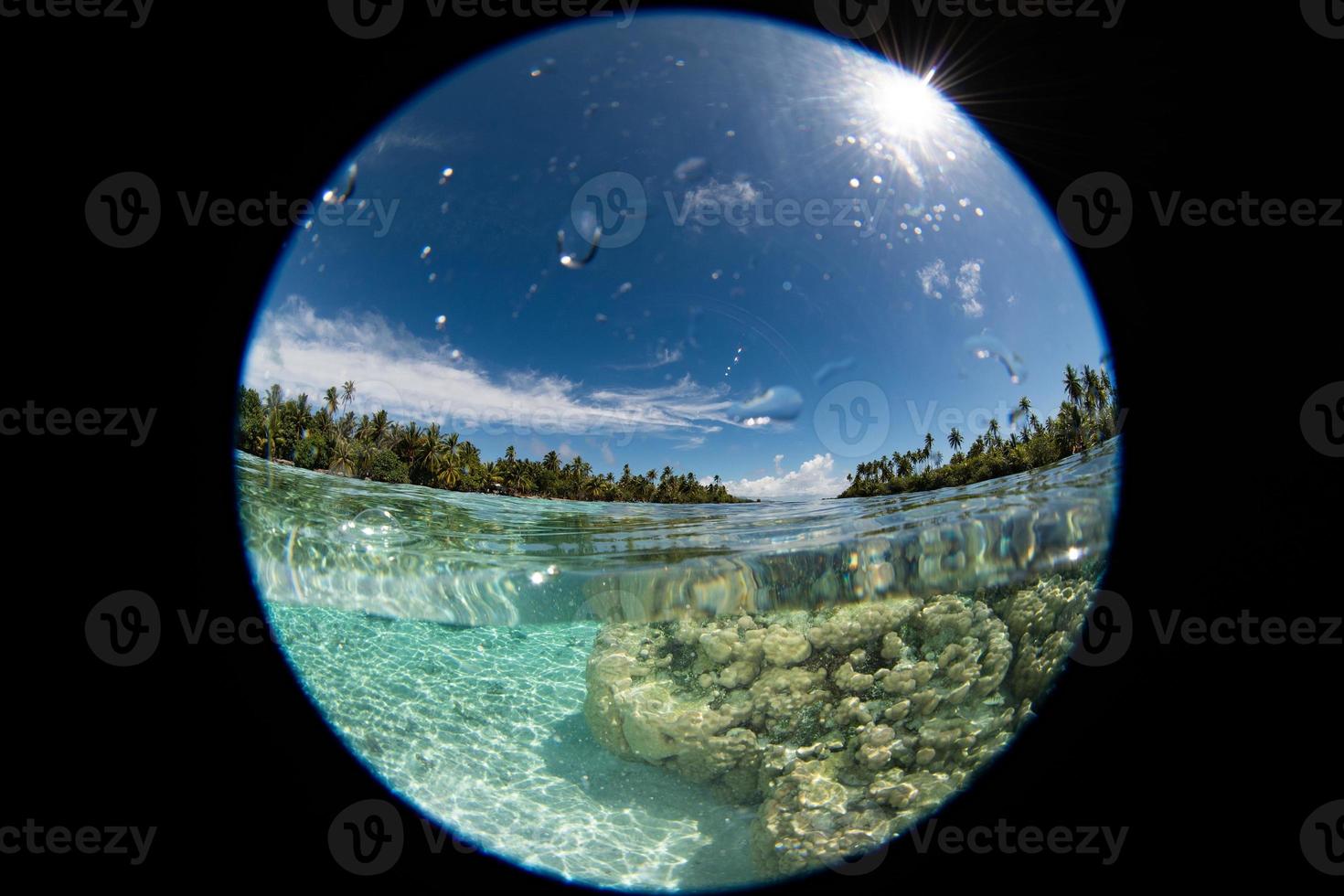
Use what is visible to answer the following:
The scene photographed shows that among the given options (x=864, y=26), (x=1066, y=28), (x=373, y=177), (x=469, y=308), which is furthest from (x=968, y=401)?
(x=373, y=177)

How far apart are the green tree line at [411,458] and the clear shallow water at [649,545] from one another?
0.71 ft

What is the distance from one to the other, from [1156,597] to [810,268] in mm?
3303

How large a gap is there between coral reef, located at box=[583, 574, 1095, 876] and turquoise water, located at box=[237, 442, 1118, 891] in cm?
6

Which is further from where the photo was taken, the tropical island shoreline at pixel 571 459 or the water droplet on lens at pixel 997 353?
the tropical island shoreline at pixel 571 459

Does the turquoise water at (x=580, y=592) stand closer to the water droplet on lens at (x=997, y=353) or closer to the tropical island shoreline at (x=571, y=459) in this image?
the tropical island shoreline at (x=571, y=459)

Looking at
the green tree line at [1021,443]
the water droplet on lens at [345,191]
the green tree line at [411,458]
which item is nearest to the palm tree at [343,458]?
the green tree line at [411,458]

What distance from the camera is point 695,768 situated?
11.4ft

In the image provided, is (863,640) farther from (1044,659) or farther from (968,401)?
(968,401)

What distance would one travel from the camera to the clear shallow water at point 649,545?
3.48m

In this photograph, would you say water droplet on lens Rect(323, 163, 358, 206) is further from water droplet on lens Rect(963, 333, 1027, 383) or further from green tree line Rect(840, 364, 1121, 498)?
water droplet on lens Rect(963, 333, 1027, 383)

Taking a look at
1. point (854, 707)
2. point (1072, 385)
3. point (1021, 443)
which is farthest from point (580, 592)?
point (1072, 385)

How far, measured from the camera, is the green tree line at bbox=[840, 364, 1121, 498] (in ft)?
9.67

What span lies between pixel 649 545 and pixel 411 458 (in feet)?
7.80

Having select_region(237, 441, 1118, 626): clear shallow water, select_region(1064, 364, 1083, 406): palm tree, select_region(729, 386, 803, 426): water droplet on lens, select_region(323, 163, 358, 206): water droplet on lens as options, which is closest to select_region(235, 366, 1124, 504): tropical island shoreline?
select_region(1064, 364, 1083, 406): palm tree
